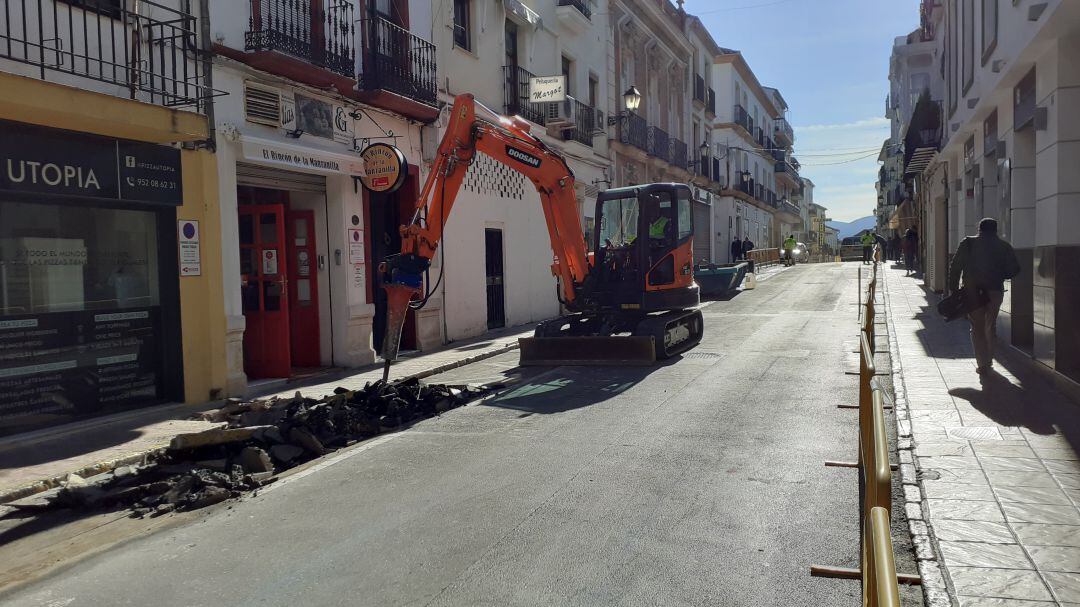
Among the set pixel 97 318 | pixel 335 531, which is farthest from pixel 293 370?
pixel 335 531

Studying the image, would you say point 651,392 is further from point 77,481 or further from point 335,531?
point 77,481

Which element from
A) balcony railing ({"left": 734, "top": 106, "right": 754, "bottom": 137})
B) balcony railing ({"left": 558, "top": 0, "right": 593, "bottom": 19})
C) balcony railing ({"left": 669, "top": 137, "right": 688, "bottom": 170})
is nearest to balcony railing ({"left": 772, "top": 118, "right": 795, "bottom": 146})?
balcony railing ({"left": 734, "top": 106, "right": 754, "bottom": 137})

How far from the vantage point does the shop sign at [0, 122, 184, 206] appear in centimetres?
761

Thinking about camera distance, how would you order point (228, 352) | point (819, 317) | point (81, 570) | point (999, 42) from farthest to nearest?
point (819, 317) < point (999, 42) < point (228, 352) < point (81, 570)

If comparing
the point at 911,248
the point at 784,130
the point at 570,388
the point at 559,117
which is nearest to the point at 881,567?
the point at 570,388

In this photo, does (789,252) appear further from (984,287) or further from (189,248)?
(189,248)

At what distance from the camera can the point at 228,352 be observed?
32.6 feet

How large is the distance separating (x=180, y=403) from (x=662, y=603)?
292 inches

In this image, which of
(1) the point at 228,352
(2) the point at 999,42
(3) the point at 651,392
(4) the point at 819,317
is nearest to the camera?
(3) the point at 651,392

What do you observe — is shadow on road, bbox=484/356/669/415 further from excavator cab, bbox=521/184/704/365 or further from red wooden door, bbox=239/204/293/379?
red wooden door, bbox=239/204/293/379

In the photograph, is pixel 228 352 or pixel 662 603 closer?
pixel 662 603

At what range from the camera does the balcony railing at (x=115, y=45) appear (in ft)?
24.8

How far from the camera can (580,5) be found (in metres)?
21.3

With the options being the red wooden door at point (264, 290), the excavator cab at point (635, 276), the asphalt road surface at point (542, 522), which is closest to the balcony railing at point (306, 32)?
the red wooden door at point (264, 290)
